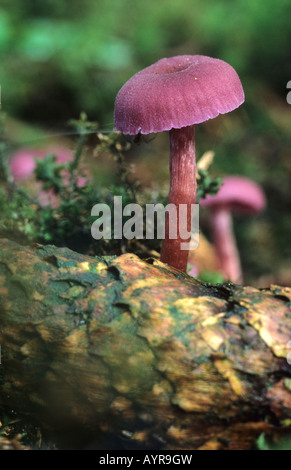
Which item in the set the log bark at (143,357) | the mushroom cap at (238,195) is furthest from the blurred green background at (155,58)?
the log bark at (143,357)

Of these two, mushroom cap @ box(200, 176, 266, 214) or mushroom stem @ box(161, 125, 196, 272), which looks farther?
mushroom cap @ box(200, 176, 266, 214)

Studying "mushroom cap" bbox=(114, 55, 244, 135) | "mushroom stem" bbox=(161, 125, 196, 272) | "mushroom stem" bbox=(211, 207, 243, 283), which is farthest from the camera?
"mushroom stem" bbox=(211, 207, 243, 283)

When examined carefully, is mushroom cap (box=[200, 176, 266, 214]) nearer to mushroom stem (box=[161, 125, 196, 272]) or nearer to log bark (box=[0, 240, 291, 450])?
mushroom stem (box=[161, 125, 196, 272])

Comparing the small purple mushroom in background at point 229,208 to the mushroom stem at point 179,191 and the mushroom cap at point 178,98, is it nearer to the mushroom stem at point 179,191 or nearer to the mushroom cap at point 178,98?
the mushroom stem at point 179,191

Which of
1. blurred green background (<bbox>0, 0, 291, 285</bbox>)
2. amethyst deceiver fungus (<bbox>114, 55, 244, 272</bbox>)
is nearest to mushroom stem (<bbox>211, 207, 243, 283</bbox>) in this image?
blurred green background (<bbox>0, 0, 291, 285</bbox>)

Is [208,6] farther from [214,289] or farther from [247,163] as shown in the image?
[214,289]

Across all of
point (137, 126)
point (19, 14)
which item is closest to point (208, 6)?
point (19, 14)
